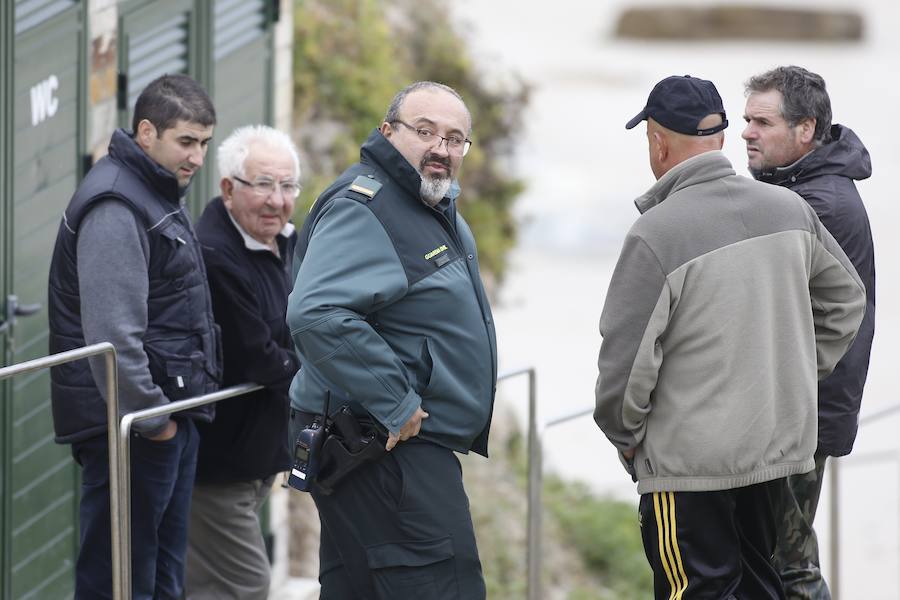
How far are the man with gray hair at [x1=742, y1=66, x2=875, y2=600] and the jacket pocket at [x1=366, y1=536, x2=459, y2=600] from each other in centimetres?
98

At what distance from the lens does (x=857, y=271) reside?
159 inches

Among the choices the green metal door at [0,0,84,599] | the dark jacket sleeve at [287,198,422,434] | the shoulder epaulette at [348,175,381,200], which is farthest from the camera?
the green metal door at [0,0,84,599]

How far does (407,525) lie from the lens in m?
3.63

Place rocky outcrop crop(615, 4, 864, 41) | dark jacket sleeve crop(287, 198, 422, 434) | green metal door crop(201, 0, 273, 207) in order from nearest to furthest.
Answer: dark jacket sleeve crop(287, 198, 422, 434) < green metal door crop(201, 0, 273, 207) < rocky outcrop crop(615, 4, 864, 41)

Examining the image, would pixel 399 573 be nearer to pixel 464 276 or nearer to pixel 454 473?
pixel 454 473

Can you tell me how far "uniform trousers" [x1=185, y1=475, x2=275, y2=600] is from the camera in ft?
14.8

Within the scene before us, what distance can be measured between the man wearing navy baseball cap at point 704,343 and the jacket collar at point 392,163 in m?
0.56

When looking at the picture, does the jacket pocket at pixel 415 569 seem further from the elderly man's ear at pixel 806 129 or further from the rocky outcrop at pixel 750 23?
the rocky outcrop at pixel 750 23

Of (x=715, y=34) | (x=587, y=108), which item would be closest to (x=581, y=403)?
(x=587, y=108)

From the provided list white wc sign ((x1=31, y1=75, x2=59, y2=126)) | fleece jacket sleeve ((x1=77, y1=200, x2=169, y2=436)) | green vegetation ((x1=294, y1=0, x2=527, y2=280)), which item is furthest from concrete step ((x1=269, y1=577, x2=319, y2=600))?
green vegetation ((x1=294, y1=0, x2=527, y2=280))

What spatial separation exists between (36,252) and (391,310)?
1.98m

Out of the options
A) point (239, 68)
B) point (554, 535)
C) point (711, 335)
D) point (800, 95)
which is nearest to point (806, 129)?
point (800, 95)

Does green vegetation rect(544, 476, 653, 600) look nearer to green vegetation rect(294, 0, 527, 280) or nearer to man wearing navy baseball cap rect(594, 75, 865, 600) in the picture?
green vegetation rect(294, 0, 527, 280)

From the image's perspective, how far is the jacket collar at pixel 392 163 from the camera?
3.64 metres
